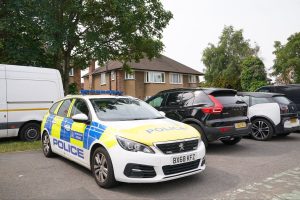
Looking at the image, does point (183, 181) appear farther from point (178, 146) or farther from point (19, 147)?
point (19, 147)

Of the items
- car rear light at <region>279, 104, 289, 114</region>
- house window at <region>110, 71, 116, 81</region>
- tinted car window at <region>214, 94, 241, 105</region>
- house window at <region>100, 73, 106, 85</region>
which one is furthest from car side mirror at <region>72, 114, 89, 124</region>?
house window at <region>100, 73, 106, 85</region>

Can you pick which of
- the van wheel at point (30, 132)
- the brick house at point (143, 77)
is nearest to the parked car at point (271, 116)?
the van wheel at point (30, 132)

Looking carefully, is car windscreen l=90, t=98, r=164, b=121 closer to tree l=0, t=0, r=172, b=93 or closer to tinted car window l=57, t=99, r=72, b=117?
tinted car window l=57, t=99, r=72, b=117

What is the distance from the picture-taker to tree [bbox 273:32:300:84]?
53.0 metres

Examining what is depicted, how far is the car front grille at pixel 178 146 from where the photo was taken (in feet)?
15.6

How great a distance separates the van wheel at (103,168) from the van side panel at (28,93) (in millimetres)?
5911

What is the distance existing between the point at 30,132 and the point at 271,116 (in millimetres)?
8360

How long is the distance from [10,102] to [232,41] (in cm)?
4964

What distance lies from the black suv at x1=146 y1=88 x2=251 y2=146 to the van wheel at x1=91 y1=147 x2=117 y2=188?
338 cm

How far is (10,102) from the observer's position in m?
9.90

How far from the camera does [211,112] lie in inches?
301

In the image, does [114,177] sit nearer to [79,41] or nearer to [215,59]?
[79,41]

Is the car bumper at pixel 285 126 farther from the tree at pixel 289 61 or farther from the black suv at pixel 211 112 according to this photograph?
the tree at pixel 289 61

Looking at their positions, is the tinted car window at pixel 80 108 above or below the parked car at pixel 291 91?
below
